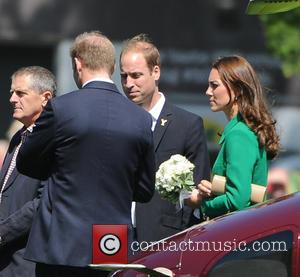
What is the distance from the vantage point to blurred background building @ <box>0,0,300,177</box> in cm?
2128

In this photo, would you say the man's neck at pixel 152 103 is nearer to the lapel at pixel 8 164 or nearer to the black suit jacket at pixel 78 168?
the lapel at pixel 8 164

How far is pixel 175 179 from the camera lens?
6.48 metres

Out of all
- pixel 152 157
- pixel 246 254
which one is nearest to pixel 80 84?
pixel 152 157

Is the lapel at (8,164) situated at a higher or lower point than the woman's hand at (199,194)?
higher

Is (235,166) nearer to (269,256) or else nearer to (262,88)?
(262,88)

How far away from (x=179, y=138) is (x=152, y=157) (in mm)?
1085

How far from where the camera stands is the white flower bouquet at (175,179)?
21.3ft

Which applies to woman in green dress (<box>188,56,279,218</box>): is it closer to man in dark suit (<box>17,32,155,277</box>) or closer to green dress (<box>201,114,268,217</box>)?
green dress (<box>201,114,268,217</box>)
